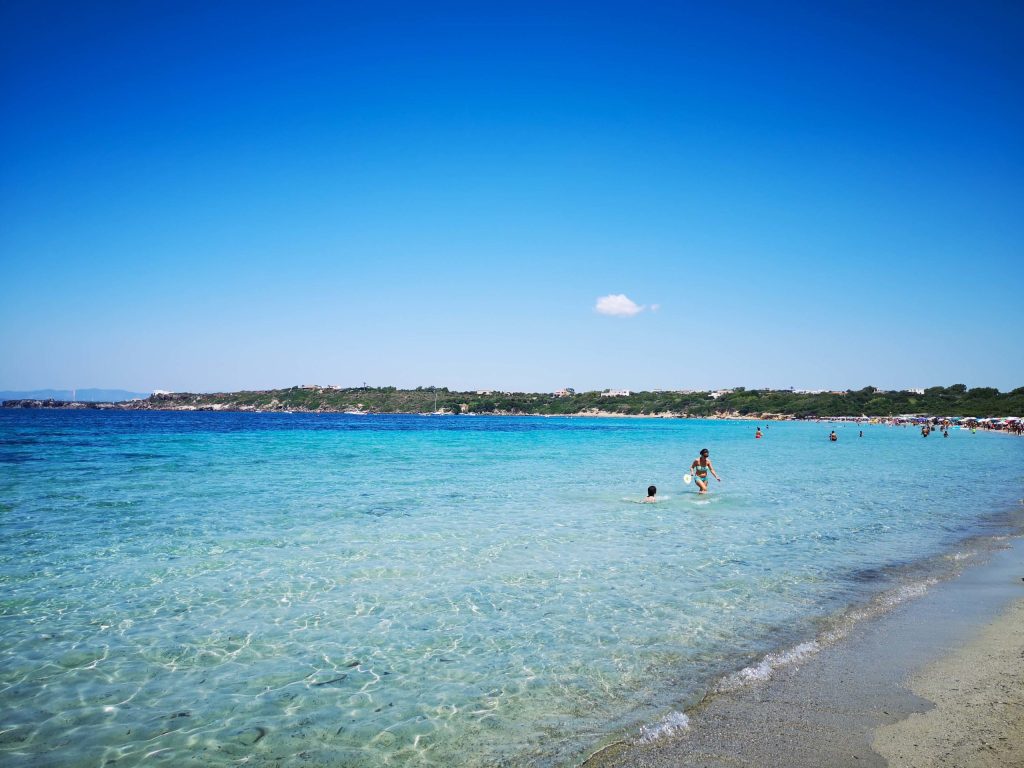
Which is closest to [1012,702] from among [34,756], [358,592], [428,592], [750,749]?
[750,749]

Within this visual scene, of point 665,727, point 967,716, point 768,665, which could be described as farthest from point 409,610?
point 967,716

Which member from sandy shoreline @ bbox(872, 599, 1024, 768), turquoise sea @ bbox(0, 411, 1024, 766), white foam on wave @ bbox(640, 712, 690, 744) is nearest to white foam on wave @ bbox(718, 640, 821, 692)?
turquoise sea @ bbox(0, 411, 1024, 766)

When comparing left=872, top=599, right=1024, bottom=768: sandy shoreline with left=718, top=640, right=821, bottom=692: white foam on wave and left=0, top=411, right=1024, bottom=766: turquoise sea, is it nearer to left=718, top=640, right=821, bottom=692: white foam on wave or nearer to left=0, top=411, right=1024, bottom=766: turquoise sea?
left=718, top=640, right=821, bottom=692: white foam on wave

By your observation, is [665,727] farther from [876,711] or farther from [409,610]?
[409,610]

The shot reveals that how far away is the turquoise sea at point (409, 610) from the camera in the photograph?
18.8ft

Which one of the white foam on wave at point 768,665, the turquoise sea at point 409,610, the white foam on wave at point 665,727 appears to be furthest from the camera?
the white foam on wave at point 768,665

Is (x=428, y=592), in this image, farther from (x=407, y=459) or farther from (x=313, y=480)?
(x=407, y=459)

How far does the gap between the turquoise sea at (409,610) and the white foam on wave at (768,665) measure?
0.13 ft

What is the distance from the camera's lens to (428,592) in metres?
10.1

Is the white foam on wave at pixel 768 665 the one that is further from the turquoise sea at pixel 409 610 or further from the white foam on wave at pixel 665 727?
the white foam on wave at pixel 665 727

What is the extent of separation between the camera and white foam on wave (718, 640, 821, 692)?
664cm

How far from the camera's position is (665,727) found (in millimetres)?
5609

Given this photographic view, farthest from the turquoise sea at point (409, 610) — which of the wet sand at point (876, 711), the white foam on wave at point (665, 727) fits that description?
→ the wet sand at point (876, 711)

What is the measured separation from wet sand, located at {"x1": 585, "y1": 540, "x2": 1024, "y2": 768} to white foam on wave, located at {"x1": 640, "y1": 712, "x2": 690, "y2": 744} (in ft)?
0.22
